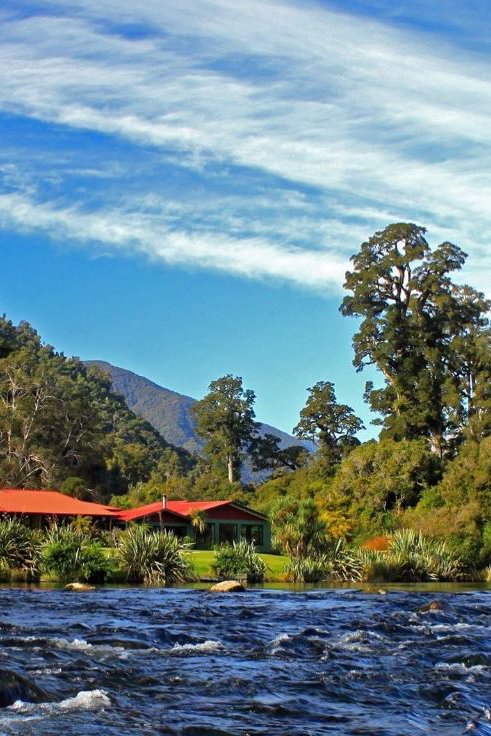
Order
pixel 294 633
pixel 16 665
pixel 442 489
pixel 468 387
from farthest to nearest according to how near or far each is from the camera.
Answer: pixel 468 387 → pixel 442 489 → pixel 294 633 → pixel 16 665

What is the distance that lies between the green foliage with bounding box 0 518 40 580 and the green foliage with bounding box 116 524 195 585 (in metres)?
3.52

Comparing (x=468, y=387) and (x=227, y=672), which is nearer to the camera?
(x=227, y=672)

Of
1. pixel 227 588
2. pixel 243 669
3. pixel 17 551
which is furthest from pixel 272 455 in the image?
pixel 243 669

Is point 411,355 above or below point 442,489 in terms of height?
above

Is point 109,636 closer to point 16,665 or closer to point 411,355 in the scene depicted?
point 16,665

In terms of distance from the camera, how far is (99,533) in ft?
165

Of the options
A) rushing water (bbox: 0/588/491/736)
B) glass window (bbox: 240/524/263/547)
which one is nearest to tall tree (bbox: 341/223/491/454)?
glass window (bbox: 240/524/263/547)

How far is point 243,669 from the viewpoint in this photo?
15.2 metres

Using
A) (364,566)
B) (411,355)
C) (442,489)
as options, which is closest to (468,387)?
(411,355)

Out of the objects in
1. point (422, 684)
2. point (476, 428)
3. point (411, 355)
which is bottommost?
point (422, 684)

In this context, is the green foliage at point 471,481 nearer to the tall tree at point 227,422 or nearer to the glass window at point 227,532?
the glass window at point 227,532

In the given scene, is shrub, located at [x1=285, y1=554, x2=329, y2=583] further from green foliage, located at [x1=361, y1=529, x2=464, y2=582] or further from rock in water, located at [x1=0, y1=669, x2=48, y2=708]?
rock in water, located at [x1=0, y1=669, x2=48, y2=708]

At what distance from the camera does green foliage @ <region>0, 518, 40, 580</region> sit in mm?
36750

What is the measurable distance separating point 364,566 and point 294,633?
936 inches
